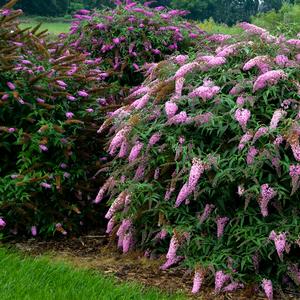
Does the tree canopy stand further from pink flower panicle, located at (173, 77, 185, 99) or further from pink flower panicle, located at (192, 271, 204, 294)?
pink flower panicle, located at (192, 271, 204, 294)

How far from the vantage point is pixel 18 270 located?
410 cm

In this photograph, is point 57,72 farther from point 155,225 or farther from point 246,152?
point 246,152

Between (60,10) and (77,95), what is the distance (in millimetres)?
55471

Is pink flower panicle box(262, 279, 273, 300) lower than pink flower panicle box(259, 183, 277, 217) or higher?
lower

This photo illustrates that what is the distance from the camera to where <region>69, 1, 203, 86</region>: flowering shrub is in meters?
7.46

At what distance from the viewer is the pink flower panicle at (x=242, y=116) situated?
409 cm

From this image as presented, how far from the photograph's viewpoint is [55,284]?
12.9 feet

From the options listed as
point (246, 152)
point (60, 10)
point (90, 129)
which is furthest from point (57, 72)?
point (60, 10)

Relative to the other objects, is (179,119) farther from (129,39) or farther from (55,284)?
(129,39)

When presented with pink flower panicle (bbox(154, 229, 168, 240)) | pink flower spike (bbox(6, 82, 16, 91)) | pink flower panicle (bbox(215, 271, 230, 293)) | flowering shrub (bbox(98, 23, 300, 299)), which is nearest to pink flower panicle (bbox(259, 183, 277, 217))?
flowering shrub (bbox(98, 23, 300, 299))

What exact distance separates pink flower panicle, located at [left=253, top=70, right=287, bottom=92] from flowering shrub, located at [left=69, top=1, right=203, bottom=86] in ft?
10.1

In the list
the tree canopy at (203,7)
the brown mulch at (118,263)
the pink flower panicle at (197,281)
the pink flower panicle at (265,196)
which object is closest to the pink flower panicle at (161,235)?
the brown mulch at (118,263)

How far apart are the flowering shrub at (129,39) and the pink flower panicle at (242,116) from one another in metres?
3.20

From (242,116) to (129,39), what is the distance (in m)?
3.66
